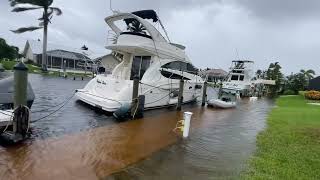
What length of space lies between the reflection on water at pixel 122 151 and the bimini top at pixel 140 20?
588 cm

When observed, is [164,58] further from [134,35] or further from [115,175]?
[115,175]

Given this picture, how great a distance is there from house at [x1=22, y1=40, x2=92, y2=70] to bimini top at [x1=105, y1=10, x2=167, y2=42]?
43.0 metres

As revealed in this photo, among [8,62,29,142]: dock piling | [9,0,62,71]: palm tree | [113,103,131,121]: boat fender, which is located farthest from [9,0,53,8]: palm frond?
[8,62,29,142]: dock piling

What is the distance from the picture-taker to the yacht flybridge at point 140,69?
51.7ft

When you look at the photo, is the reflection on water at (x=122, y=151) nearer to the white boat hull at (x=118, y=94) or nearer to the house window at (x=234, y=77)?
the white boat hull at (x=118, y=94)

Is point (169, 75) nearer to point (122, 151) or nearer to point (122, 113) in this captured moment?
point (122, 113)

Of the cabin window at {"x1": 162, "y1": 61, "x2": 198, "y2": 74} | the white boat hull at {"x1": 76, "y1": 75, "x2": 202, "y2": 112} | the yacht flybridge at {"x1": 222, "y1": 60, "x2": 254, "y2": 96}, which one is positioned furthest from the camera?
the yacht flybridge at {"x1": 222, "y1": 60, "x2": 254, "y2": 96}

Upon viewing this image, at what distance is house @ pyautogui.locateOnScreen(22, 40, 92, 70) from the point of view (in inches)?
2421

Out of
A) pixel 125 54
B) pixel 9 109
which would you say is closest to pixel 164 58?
pixel 125 54

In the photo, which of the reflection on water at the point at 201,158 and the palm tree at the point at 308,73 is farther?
the palm tree at the point at 308,73

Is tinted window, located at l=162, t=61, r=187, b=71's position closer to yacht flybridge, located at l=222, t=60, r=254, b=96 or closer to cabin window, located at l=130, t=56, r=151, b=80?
cabin window, located at l=130, t=56, r=151, b=80

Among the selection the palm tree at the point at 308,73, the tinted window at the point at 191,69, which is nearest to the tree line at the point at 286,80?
the palm tree at the point at 308,73

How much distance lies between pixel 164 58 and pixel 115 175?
12.4 metres

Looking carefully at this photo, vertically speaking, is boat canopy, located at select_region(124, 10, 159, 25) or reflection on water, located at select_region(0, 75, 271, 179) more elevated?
boat canopy, located at select_region(124, 10, 159, 25)
